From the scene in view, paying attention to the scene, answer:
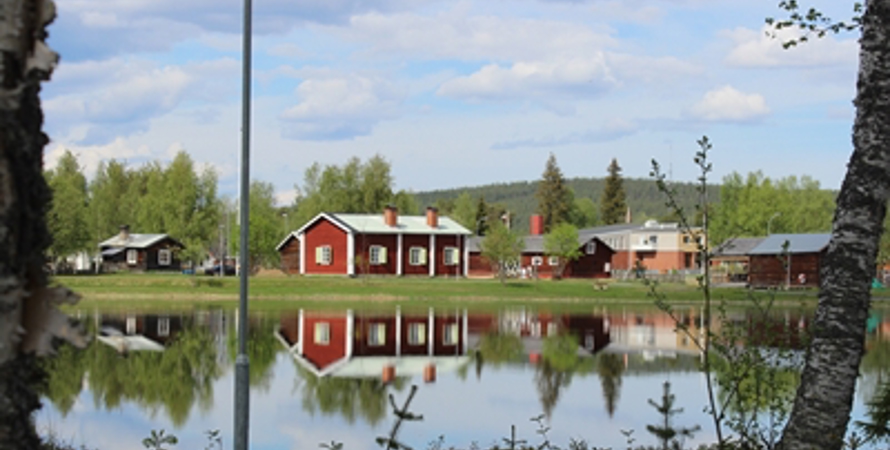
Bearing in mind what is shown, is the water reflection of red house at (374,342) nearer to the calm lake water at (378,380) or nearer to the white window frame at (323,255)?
the calm lake water at (378,380)

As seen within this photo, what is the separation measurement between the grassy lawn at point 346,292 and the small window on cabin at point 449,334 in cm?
1245

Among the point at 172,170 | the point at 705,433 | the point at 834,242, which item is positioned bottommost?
the point at 705,433

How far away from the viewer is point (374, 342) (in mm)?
27438

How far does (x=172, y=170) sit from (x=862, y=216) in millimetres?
77311

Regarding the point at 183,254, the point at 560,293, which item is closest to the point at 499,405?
the point at 560,293

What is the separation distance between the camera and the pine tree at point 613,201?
116312 mm

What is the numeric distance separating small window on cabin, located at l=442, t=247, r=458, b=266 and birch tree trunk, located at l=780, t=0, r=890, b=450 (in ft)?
195

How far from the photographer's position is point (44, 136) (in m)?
2.94

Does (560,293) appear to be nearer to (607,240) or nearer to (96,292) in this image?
(96,292)

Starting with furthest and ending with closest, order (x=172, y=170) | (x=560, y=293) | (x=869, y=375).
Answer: (x=172, y=170), (x=560, y=293), (x=869, y=375)

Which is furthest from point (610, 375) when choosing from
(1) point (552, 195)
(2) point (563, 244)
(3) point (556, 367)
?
(1) point (552, 195)

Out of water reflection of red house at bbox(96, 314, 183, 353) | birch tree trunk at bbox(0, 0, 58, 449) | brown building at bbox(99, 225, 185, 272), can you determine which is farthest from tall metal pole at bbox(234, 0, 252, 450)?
brown building at bbox(99, 225, 185, 272)

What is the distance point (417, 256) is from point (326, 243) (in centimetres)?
581

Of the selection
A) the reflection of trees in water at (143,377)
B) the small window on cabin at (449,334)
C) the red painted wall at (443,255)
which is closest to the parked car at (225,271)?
the red painted wall at (443,255)
